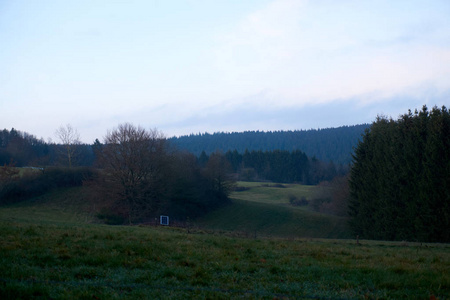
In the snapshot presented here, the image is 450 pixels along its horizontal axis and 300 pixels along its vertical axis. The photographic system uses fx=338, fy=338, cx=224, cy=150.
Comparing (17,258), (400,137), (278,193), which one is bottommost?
(278,193)

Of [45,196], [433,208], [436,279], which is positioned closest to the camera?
[436,279]

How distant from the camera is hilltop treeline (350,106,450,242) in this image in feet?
107

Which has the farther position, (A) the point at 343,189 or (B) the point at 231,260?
(A) the point at 343,189

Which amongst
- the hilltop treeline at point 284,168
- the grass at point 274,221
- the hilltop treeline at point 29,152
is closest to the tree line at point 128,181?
the grass at point 274,221

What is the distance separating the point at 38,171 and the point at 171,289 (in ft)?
198

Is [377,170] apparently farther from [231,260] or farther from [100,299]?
[100,299]

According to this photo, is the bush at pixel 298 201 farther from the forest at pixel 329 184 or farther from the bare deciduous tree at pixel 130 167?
the bare deciduous tree at pixel 130 167

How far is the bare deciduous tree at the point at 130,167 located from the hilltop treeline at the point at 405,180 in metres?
28.3

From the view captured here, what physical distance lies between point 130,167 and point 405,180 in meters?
34.6

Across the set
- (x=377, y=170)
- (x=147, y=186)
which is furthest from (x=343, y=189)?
(x=147, y=186)

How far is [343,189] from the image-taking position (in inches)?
2237

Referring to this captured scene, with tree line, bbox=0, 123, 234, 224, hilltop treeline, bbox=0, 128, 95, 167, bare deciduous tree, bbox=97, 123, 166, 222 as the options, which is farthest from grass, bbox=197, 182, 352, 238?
hilltop treeline, bbox=0, 128, 95, 167

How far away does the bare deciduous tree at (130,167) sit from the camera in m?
47.5

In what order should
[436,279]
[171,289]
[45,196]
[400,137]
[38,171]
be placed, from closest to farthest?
[171,289], [436,279], [400,137], [45,196], [38,171]
